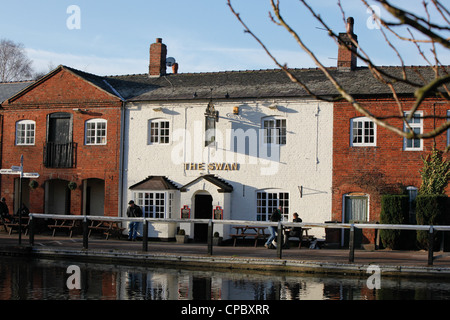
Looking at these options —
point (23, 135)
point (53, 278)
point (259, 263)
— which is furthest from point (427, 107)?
point (23, 135)

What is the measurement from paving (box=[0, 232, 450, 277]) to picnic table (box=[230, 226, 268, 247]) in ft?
3.47

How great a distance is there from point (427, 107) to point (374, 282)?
976 cm

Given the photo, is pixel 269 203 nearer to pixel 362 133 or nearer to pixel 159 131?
pixel 362 133

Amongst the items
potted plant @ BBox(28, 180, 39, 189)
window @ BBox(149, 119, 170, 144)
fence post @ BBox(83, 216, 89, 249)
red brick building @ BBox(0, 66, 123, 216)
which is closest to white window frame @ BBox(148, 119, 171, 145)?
window @ BBox(149, 119, 170, 144)

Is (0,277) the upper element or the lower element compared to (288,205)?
lower

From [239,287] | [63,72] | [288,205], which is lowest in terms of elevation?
[239,287]

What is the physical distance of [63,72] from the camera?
90.9 feet

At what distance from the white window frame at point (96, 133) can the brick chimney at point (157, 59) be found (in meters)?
3.81

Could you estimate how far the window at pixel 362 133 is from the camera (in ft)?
77.4

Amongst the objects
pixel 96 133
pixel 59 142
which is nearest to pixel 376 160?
pixel 96 133

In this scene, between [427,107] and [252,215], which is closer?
[427,107]

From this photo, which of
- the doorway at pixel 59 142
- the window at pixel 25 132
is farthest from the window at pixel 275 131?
the window at pixel 25 132

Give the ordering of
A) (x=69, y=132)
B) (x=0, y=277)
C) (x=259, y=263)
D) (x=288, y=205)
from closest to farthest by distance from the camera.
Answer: (x=0, y=277), (x=259, y=263), (x=288, y=205), (x=69, y=132)
